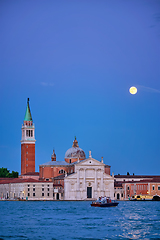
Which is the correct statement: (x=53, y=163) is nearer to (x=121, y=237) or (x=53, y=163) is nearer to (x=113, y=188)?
(x=113, y=188)

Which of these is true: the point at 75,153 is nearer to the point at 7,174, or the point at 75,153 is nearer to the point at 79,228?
the point at 7,174

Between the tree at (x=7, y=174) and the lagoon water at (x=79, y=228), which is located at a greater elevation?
the tree at (x=7, y=174)

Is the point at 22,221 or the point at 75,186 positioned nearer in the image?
the point at 22,221

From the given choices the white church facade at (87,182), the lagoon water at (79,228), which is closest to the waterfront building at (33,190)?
the white church facade at (87,182)

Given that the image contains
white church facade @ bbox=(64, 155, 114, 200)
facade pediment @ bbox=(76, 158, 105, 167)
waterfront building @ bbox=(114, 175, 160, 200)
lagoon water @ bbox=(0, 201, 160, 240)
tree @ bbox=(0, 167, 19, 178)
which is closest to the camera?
lagoon water @ bbox=(0, 201, 160, 240)

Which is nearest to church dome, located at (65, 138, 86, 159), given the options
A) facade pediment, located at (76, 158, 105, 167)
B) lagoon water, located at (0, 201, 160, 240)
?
facade pediment, located at (76, 158, 105, 167)

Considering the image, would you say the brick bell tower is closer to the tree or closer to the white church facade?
the white church facade

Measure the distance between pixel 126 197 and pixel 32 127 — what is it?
2745cm

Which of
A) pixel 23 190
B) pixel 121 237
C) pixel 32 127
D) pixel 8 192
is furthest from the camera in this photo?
pixel 32 127

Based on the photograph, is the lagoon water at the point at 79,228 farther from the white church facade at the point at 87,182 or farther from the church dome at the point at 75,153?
the church dome at the point at 75,153

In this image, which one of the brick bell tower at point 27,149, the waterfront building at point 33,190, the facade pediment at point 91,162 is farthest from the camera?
the brick bell tower at point 27,149

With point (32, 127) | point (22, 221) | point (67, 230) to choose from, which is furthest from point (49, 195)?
point (67, 230)

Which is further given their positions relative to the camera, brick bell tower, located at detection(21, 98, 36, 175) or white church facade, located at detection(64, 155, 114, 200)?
brick bell tower, located at detection(21, 98, 36, 175)

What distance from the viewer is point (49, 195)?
106 m
